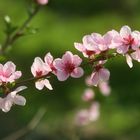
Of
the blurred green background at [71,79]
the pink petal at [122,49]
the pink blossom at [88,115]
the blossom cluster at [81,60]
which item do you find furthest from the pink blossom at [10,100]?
the blurred green background at [71,79]

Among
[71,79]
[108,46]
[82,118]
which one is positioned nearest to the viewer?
[108,46]

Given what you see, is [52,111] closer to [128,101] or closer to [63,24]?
[128,101]

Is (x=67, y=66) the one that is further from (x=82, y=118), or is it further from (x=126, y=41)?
(x=82, y=118)

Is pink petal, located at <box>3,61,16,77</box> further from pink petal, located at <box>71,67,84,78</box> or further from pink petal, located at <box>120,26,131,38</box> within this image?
pink petal, located at <box>120,26,131,38</box>

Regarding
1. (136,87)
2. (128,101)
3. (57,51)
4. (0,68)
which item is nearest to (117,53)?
(0,68)

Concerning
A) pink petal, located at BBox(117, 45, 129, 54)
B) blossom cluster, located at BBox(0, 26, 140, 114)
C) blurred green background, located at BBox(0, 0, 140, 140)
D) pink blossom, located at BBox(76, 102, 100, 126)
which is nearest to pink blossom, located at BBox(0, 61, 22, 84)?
blossom cluster, located at BBox(0, 26, 140, 114)

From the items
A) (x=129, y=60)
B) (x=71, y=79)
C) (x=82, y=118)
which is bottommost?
(x=129, y=60)

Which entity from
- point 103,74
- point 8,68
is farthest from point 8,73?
point 103,74
